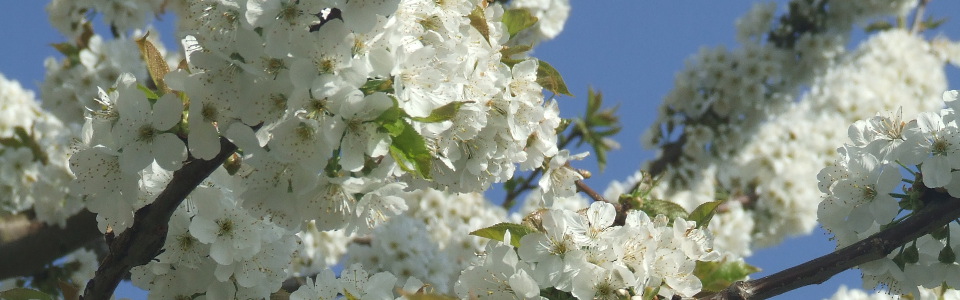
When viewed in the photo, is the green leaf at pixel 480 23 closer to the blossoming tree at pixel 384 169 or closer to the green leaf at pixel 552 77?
the blossoming tree at pixel 384 169

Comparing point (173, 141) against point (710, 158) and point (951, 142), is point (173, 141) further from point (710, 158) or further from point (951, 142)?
point (710, 158)

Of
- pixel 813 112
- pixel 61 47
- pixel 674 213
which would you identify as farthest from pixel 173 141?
pixel 813 112

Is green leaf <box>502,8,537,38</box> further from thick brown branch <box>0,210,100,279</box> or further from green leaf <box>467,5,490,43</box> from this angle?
thick brown branch <box>0,210,100,279</box>

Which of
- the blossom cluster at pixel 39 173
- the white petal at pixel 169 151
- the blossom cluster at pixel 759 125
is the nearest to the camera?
the white petal at pixel 169 151

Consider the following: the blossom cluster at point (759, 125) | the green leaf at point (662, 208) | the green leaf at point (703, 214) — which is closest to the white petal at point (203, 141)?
the green leaf at point (703, 214)

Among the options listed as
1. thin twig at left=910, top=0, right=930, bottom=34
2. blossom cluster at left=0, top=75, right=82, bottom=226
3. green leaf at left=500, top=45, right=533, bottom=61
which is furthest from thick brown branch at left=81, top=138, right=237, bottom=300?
thin twig at left=910, top=0, right=930, bottom=34

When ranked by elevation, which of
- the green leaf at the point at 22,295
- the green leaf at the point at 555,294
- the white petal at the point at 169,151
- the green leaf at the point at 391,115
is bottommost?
the green leaf at the point at 22,295
